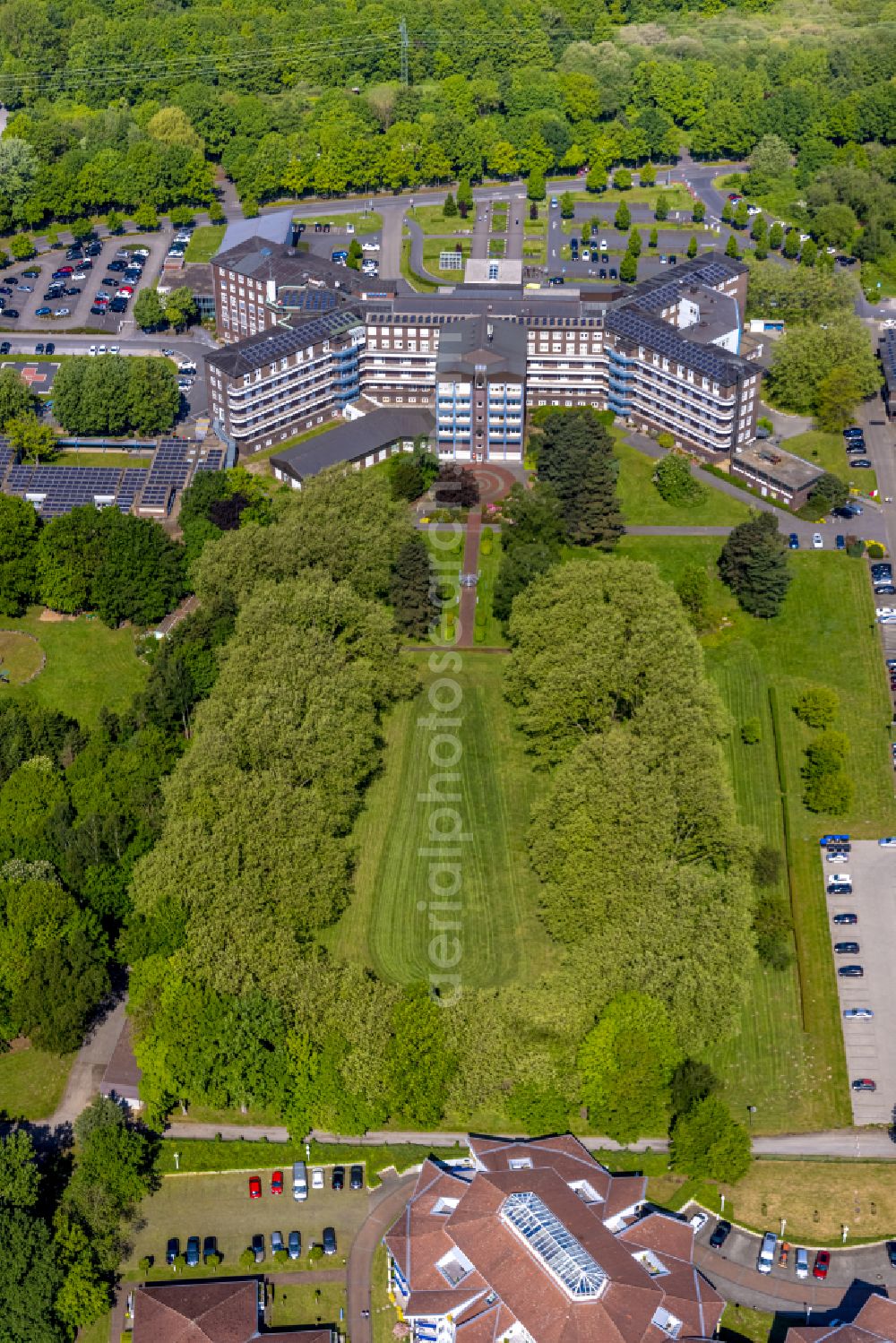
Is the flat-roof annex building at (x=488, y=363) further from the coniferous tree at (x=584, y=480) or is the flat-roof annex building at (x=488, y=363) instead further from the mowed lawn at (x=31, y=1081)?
the mowed lawn at (x=31, y=1081)

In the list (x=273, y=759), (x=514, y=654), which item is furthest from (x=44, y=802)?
(x=514, y=654)

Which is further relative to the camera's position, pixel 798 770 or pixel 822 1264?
pixel 798 770

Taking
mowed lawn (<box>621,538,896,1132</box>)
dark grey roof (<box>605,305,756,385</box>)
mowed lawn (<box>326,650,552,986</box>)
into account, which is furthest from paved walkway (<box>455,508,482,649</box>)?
dark grey roof (<box>605,305,756,385</box>)

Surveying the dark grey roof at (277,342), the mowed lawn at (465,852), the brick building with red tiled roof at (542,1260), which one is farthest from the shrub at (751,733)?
the dark grey roof at (277,342)

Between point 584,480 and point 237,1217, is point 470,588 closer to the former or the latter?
point 584,480

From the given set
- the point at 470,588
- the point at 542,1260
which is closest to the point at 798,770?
the point at 470,588

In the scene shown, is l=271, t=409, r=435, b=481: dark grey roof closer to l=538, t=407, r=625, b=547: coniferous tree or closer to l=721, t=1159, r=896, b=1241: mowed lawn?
l=538, t=407, r=625, b=547: coniferous tree
